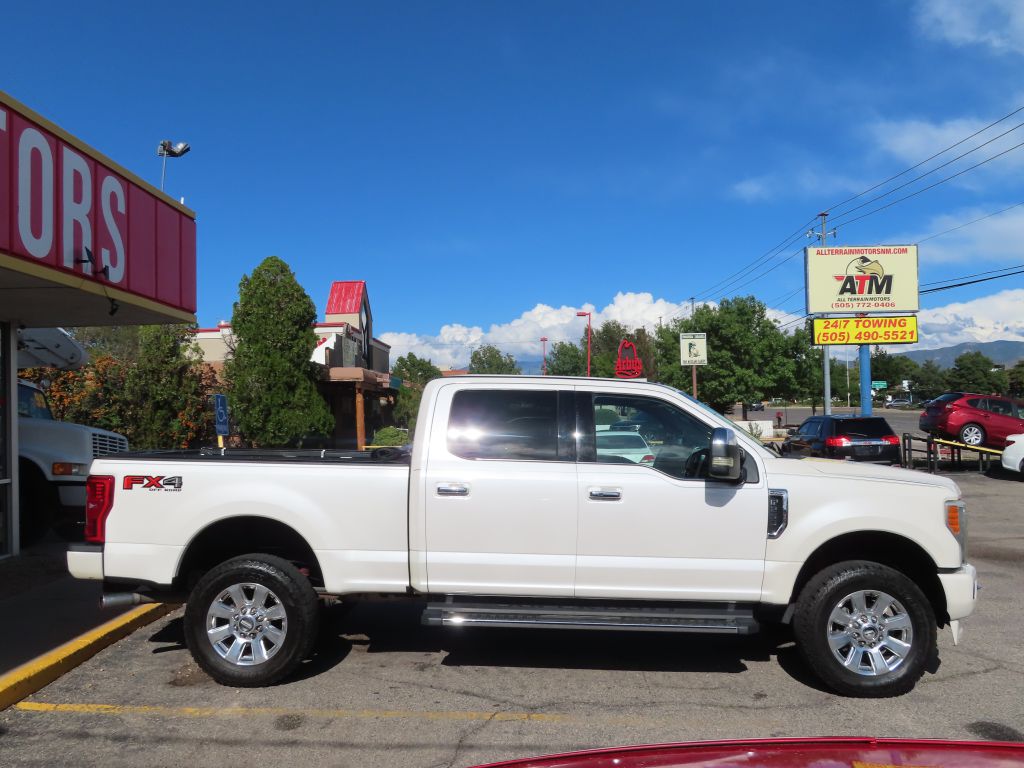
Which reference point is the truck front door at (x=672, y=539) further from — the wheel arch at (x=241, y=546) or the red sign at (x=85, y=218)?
the red sign at (x=85, y=218)

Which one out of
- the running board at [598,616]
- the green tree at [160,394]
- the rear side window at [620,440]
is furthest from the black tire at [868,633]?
the green tree at [160,394]

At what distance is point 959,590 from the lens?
16.3 feet

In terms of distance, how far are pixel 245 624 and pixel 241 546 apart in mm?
624

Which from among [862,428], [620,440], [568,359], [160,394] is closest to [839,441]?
[862,428]

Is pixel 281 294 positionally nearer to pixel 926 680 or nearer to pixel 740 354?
pixel 926 680

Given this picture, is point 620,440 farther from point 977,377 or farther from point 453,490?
point 977,377

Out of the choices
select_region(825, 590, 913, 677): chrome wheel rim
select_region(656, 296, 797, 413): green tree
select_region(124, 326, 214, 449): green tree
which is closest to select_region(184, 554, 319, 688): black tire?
select_region(825, 590, 913, 677): chrome wheel rim

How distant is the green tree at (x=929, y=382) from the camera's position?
106 m

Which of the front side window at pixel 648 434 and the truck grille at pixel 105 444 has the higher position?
the front side window at pixel 648 434

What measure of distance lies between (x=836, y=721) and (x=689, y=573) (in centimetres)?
117

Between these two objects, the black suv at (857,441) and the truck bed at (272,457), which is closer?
the truck bed at (272,457)

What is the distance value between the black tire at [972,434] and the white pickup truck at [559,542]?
1874 cm

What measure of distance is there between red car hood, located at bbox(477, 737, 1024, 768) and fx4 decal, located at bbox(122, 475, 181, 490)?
345 cm

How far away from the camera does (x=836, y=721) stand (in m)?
4.60
